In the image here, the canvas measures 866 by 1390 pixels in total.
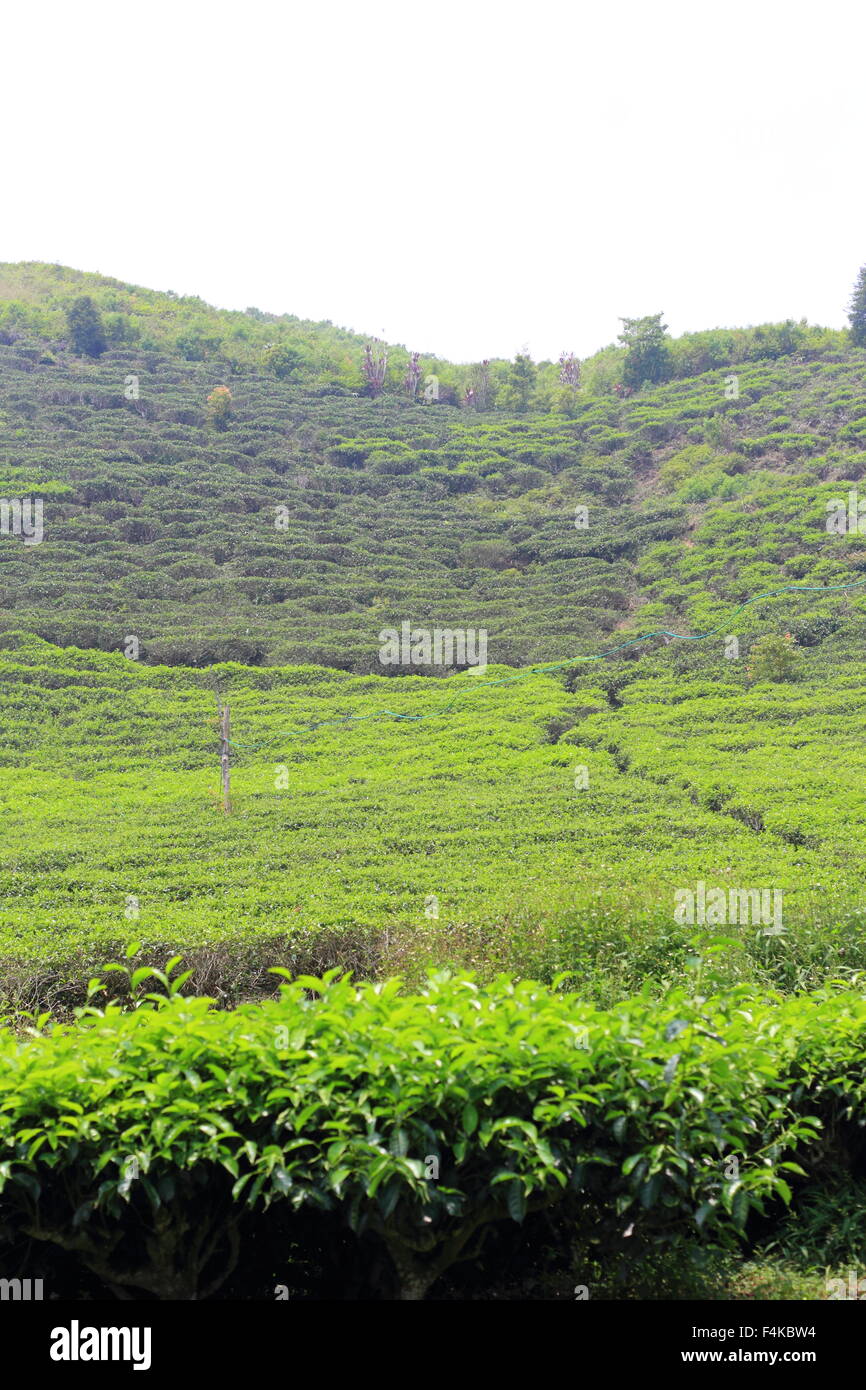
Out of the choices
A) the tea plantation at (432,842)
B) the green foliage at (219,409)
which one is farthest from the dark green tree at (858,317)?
the green foliage at (219,409)

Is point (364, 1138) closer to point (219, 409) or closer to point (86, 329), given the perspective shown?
point (219, 409)

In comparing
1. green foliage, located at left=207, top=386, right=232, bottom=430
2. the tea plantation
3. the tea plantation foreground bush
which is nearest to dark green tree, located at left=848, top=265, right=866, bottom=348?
the tea plantation

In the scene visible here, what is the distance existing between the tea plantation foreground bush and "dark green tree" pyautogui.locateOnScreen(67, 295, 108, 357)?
50.1 meters

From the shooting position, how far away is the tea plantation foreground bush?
13.2 feet

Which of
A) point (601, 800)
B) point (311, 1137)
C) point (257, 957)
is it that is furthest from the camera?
point (601, 800)

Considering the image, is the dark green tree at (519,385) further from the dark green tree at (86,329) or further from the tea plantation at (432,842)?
the dark green tree at (86,329)

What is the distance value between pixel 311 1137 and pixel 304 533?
29.2 meters

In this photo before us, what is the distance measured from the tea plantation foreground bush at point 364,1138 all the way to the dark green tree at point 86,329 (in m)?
50.1

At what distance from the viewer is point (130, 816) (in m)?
15.6

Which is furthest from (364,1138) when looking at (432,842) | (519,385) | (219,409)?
(519,385)

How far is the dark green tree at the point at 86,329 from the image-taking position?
49938 millimetres

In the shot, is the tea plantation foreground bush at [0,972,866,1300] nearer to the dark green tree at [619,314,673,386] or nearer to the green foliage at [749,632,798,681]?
the green foliage at [749,632,798,681]
